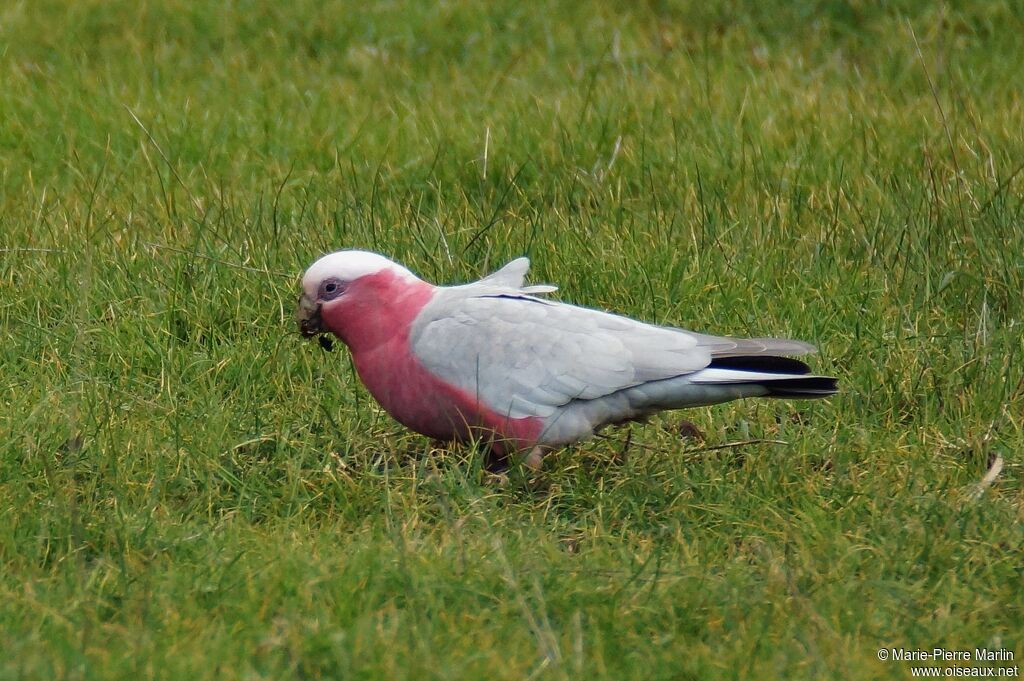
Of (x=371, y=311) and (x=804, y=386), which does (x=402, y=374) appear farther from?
(x=804, y=386)

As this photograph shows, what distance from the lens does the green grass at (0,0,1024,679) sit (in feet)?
9.63

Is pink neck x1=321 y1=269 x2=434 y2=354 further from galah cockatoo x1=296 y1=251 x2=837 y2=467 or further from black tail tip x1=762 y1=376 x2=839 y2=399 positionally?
black tail tip x1=762 y1=376 x2=839 y2=399

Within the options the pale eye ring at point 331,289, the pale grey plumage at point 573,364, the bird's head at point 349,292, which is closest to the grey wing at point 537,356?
the pale grey plumage at point 573,364

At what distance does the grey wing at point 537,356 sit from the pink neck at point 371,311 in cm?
8

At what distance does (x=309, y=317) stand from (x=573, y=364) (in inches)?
30.9

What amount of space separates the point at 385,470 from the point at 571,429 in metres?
0.53

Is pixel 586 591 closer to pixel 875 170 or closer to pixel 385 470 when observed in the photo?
pixel 385 470

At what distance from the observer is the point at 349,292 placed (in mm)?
3709

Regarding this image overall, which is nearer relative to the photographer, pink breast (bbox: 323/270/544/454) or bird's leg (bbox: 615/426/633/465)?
pink breast (bbox: 323/270/544/454)

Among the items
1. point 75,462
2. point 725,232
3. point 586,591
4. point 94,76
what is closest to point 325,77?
point 94,76

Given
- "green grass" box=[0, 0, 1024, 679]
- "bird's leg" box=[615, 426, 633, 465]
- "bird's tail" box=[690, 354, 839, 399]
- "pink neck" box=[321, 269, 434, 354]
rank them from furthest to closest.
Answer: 1. "bird's leg" box=[615, 426, 633, 465]
2. "pink neck" box=[321, 269, 434, 354]
3. "bird's tail" box=[690, 354, 839, 399]
4. "green grass" box=[0, 0, 1024, 679]

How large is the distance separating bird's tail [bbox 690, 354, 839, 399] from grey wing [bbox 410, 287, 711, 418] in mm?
45

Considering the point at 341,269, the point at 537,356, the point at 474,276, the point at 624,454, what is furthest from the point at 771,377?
the point at 474,276

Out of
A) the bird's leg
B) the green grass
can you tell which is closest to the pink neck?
the green grass
